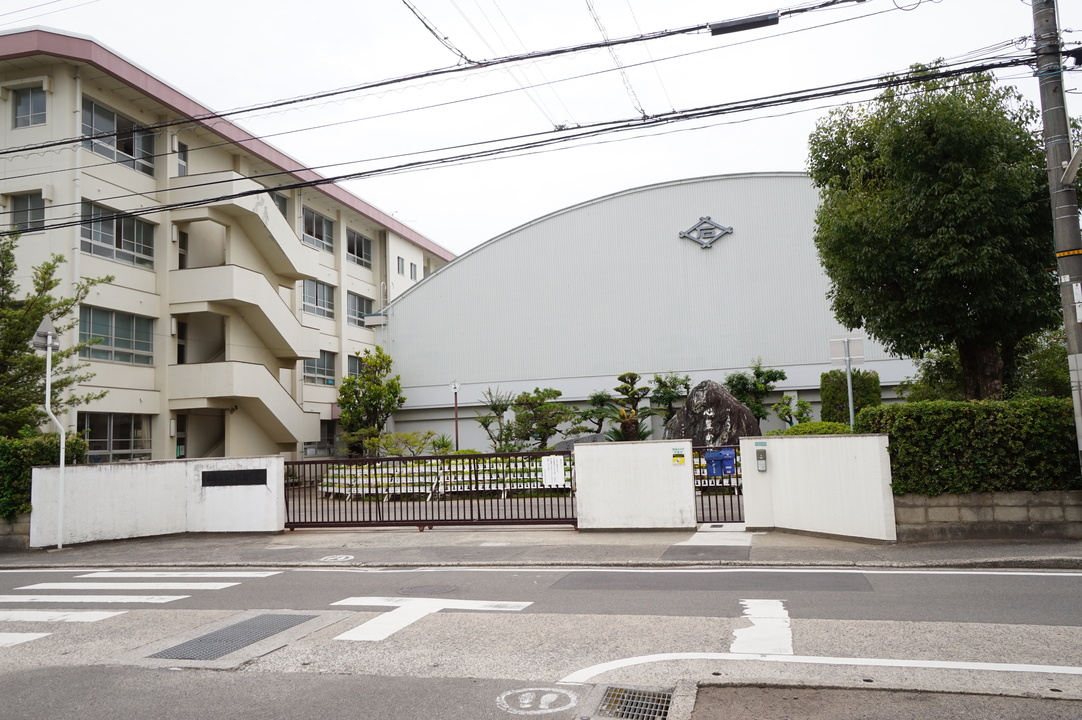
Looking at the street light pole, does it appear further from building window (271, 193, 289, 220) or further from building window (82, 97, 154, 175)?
building window (271, 193, 289, 220)

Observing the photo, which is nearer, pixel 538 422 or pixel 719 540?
pixel 719 540

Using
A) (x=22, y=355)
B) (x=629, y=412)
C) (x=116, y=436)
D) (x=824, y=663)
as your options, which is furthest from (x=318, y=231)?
(x=824, y=663)

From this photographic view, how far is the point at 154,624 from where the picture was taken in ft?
26.6

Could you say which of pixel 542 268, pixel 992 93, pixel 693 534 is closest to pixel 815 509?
pixel 693 534

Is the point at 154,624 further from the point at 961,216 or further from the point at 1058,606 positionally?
the point at 961,216

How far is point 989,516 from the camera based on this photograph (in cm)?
1113

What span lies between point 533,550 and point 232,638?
19.1 ft

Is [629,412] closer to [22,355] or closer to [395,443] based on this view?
[395,443]

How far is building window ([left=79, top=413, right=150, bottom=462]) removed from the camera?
2316 centimetres

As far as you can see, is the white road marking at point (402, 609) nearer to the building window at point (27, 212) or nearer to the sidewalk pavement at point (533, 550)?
the sidewalk pavement at point (533, 550)

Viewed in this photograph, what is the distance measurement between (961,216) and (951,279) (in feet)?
3.91

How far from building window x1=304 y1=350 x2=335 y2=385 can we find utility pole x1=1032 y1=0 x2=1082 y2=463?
27632 mm

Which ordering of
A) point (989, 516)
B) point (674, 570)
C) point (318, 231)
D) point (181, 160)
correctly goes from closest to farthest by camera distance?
point (674, 570), point (989, 516), point (181, 160), point (318, 231)

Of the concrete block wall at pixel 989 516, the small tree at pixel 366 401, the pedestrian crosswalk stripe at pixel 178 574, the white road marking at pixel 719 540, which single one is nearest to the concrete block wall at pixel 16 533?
the pedestrian crosswalk stripe at pixel 178 574
